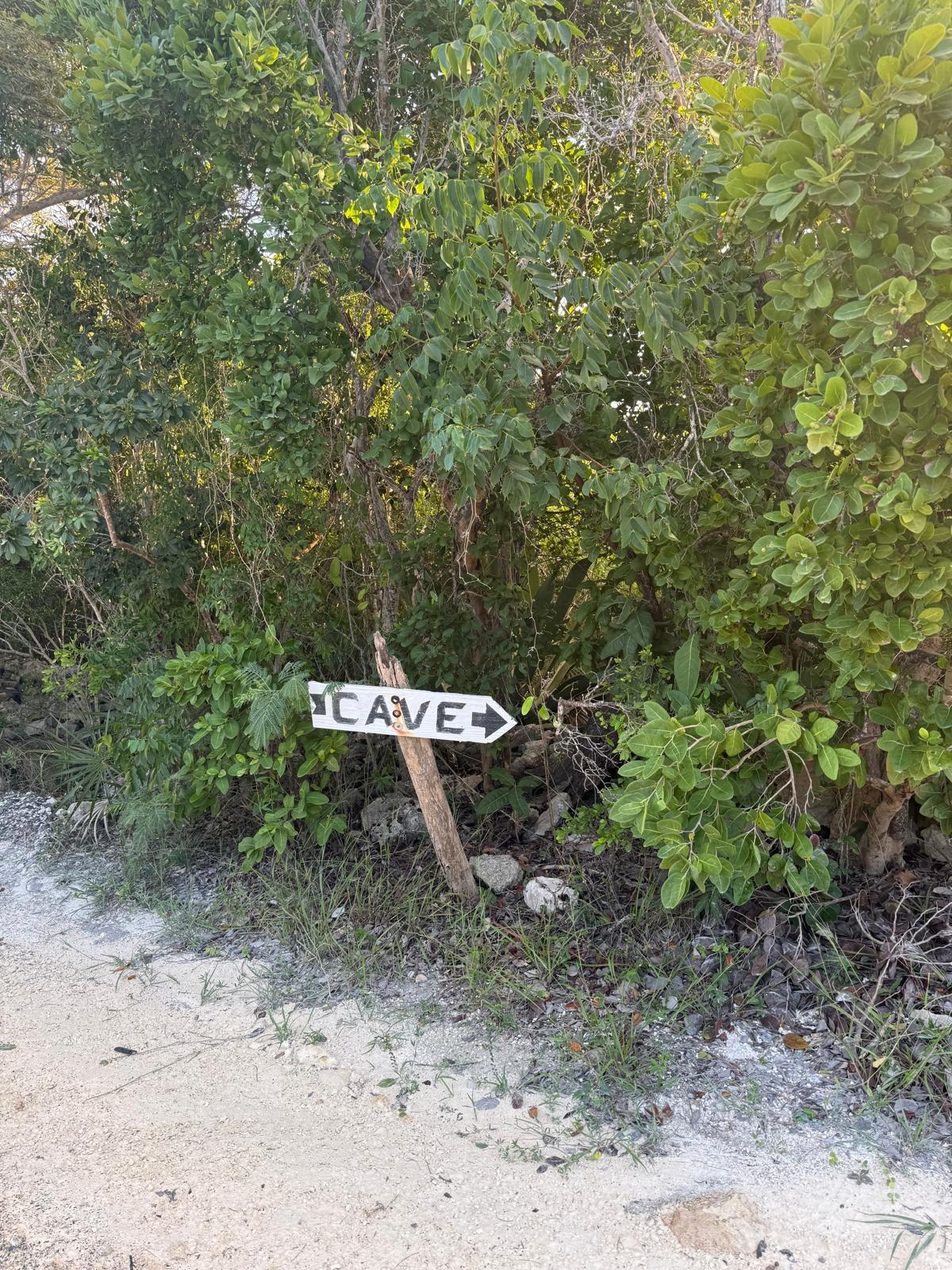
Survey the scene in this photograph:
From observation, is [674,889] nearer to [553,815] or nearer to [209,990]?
[553,815]

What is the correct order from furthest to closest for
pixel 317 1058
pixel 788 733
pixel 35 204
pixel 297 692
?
pixel 35 204
pixel 297 692
pixel 317 1058
pixel 788 733

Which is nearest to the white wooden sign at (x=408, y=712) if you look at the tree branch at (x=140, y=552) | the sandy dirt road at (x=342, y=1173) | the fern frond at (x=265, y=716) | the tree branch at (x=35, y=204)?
the fern frond at (x=265, y=716)

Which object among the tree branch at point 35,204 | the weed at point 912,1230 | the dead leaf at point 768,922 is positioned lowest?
Answer: the weed at point 912,1230

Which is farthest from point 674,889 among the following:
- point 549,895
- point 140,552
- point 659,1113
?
point 140,552

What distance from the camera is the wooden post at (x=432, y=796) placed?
10.4 ft

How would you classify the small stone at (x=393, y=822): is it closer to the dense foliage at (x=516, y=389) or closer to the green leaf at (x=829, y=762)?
the dense foliage at (x=516, y=389)

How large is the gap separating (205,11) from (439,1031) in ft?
10.8

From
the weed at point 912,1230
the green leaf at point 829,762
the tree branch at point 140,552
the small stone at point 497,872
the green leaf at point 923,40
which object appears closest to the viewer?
the green leaf at point 923,40

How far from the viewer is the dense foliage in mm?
2113

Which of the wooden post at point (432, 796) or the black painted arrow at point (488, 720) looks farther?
the wooden post at point (432, 796)

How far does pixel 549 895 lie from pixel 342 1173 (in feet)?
3.92

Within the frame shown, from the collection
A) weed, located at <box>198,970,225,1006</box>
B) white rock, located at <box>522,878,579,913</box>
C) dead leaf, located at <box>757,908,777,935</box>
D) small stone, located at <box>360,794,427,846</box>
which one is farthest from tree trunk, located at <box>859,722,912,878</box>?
weed, located at <box>198,970,225,1006</box>

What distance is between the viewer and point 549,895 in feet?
10.9

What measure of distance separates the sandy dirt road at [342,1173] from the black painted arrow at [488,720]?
0.97 meters
